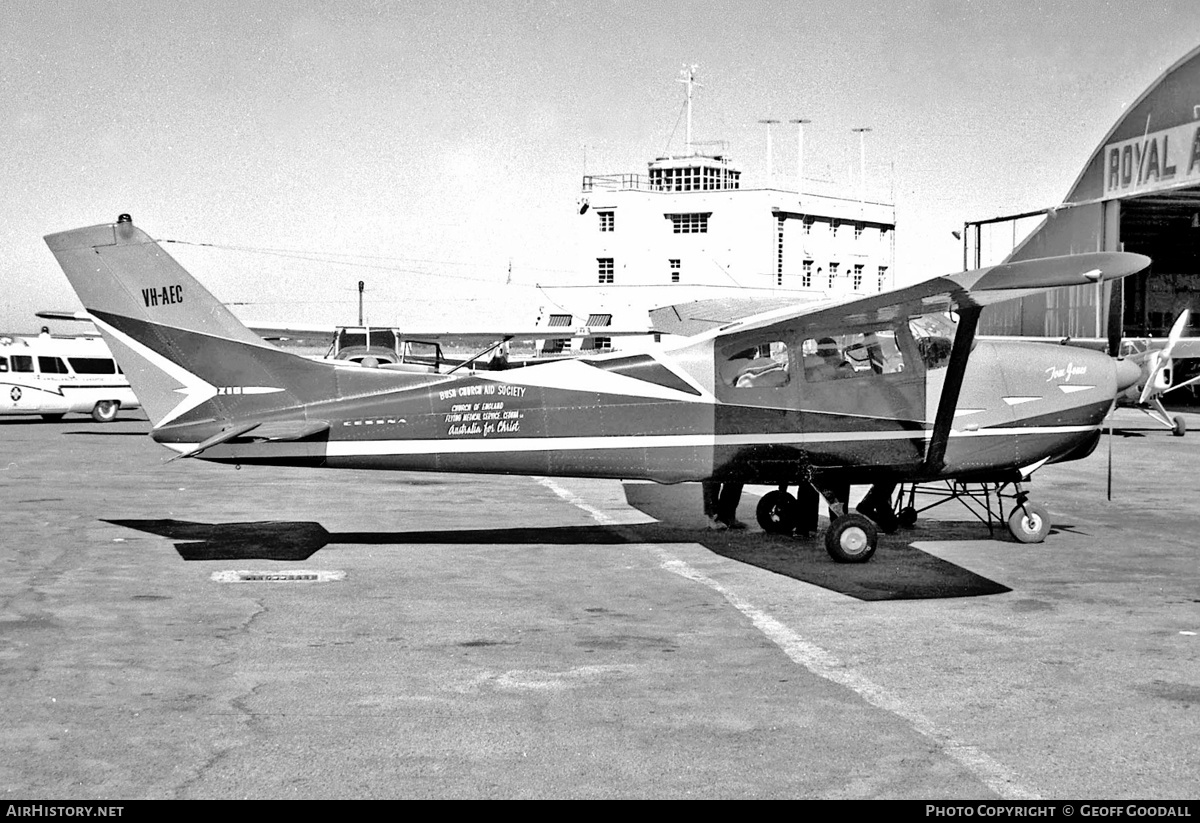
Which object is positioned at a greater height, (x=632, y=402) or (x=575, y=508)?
(x=632, y=402)

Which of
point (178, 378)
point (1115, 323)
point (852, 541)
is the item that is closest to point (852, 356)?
point (852, 541)

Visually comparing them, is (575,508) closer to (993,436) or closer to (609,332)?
(993,436)

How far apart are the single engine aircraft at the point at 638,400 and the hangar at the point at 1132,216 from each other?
20265 millimetres

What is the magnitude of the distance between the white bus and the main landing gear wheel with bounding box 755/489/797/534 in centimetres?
2654

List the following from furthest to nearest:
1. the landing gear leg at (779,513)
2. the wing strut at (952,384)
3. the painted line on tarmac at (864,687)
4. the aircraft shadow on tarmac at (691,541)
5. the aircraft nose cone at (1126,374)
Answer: the landing gear leg at (779,513)
the aircraft nose cone at (1126,374)
the wing strut at (952,384)
the aircraft shadow on tarmac at (691,541)
the painted line on tarmac at (864,687)

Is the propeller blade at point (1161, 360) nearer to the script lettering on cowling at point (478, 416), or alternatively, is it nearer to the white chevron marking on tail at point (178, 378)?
the script lettering on cowling at point (478, 416)

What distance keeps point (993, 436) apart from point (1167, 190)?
95.2 ft

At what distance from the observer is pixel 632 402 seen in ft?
38.8

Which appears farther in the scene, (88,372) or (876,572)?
(88,372)

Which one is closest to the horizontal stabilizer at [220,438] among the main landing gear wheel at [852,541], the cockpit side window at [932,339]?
the main landing gear wheel at [852,541]

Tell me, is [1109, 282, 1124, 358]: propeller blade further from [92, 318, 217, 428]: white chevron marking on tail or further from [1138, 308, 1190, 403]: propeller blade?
[92, 318, 217, 428]: white chevron marking on tail

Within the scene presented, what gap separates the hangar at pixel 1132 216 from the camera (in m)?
36.4

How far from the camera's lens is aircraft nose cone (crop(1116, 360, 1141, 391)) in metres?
12.7

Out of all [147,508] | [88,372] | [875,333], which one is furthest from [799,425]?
[88,372]
